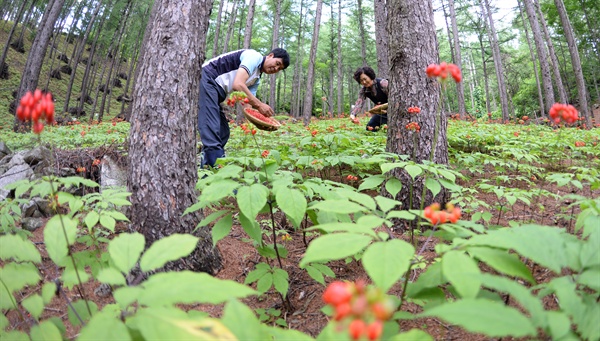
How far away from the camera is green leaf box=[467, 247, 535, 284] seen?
0.88m

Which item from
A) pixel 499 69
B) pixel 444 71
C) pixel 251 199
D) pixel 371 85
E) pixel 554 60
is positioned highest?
pixel 499 69

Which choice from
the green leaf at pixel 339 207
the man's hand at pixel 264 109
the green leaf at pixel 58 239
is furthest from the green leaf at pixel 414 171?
the man's hand at pixel 264 109

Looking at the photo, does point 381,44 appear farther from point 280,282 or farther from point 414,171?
point 280,282

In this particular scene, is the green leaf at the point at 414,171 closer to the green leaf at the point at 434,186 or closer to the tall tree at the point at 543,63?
the green leaf at the point at 434,186

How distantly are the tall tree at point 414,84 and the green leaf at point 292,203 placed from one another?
1823mm

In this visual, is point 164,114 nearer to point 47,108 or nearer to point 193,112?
point 193,112

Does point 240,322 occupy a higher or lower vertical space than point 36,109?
lower

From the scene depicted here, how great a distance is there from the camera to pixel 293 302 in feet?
7.43

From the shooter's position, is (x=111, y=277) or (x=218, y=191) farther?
(x=218, y=191)

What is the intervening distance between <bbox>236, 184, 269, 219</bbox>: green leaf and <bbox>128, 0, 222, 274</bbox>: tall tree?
104 centimetres

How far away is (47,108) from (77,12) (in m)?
33.6

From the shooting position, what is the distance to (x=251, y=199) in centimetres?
149

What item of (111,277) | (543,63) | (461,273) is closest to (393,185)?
(461,273)

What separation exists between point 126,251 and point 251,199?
0.63 meters
